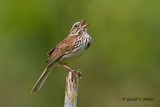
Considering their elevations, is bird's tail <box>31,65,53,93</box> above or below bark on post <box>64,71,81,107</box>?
above

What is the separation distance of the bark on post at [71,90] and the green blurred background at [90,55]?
4358 mm

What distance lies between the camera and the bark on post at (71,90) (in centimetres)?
790

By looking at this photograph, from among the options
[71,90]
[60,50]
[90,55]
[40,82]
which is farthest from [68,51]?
[90,55]

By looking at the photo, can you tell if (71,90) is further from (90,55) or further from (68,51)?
(90,55)

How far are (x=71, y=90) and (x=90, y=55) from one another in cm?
549

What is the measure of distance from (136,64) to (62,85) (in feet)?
6.17

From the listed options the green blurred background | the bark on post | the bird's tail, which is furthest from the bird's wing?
the green blurred background

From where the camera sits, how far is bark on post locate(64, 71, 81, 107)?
790cm

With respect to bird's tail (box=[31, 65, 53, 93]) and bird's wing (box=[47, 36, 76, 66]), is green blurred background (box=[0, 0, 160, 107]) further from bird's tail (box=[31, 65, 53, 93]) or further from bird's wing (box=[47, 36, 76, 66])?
bird's tail (box=[31, 65, 53, 93])

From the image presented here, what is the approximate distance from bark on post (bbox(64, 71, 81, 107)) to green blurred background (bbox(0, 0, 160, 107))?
436 centimetres

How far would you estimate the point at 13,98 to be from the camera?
12875 millimetres

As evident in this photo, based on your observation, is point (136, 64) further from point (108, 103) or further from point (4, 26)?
point (4, 26)

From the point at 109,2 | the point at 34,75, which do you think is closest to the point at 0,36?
the point at 34,75

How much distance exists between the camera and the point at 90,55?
13539 millimetres
